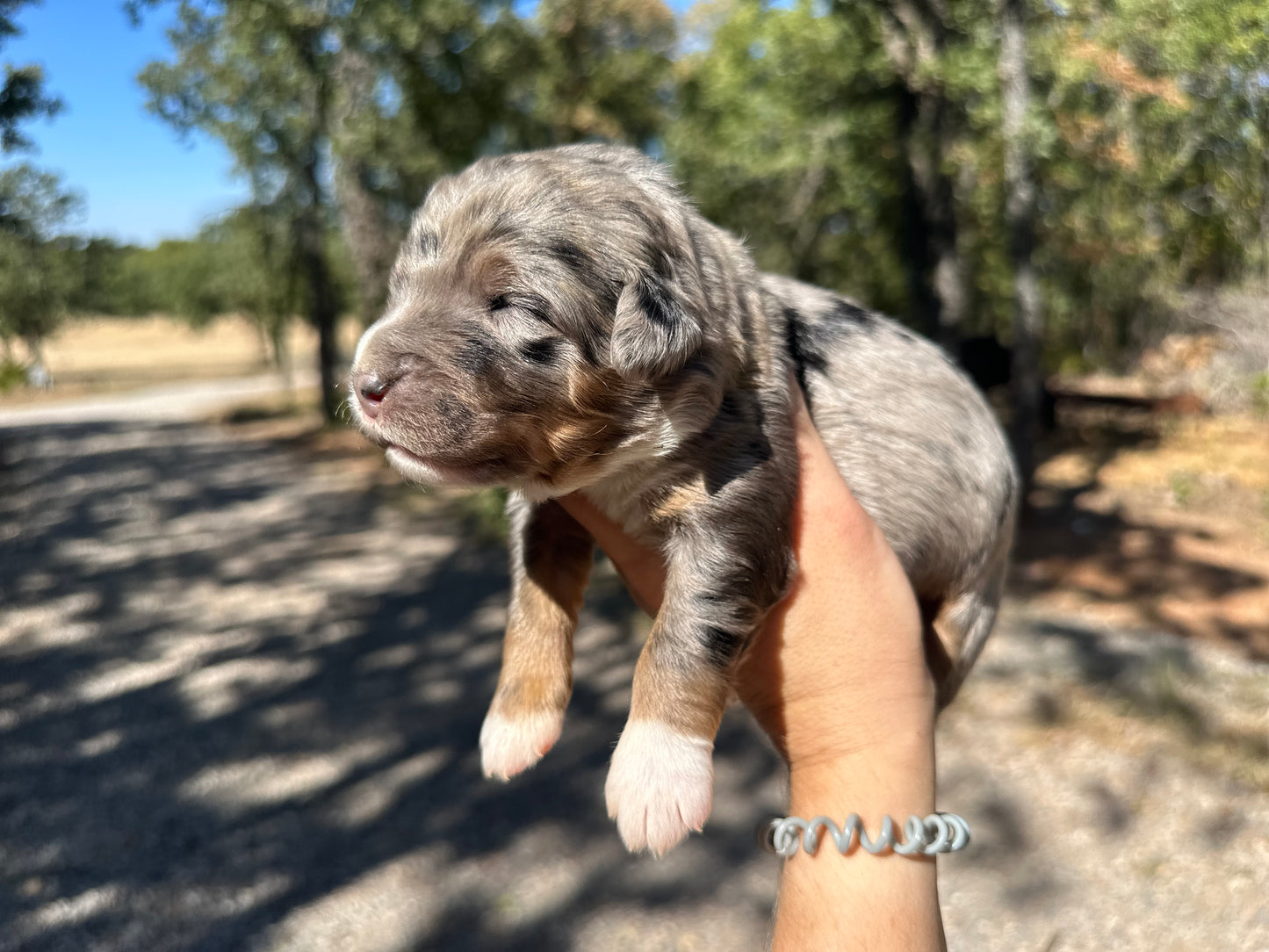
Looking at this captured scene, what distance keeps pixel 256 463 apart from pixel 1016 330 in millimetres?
13160

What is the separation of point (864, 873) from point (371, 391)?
1.65 m

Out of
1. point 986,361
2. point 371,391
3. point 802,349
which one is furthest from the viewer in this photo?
point 986,361

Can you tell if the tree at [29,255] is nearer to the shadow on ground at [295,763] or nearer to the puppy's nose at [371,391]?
the shadow on ground at [295,763]

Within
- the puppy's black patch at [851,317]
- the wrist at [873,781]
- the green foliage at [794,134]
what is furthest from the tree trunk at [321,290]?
the wrist at [873,781]

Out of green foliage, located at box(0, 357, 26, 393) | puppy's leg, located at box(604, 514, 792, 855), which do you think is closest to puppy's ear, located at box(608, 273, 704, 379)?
puppy's leg, located at box(604, 514, 792, 855)

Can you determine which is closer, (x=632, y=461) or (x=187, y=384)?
(x=632, y=461)

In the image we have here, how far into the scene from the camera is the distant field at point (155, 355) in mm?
34344

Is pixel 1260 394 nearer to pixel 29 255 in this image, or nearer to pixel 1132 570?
pixel 1132 570

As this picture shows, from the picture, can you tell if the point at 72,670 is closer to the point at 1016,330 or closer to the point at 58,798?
the point at 58,798

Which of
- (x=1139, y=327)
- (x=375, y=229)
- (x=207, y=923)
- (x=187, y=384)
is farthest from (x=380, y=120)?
(x=187, y=384)

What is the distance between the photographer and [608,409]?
2240 millimetres

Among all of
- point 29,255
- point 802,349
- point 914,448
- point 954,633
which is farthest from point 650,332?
point 29,255

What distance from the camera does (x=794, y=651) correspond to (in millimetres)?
2498

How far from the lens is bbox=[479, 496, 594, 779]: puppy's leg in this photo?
8.57 ft
